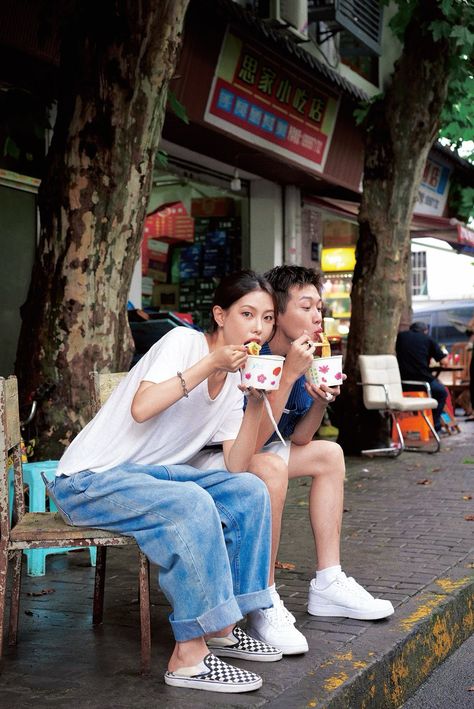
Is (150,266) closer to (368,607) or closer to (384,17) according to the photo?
(384,17)

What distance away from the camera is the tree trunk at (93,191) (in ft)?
18.9

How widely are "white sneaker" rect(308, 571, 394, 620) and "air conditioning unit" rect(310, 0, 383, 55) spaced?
8.98m

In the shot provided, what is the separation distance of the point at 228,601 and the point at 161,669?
1.37 ft

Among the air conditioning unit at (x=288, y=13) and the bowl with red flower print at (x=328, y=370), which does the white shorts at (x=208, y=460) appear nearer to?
the bowl with red flower print at (x=328, y=370)

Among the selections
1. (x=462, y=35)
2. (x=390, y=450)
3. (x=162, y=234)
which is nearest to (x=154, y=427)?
(x=462, y=35)

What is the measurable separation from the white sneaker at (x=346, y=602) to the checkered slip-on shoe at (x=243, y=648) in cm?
58

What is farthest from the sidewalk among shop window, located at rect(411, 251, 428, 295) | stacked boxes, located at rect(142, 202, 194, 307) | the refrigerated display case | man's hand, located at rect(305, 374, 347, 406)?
shop window, located at rect(411, 251, 428, 295)

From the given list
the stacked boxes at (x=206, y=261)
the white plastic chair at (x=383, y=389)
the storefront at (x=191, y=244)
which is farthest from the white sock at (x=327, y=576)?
the stacked boxes at (x=206, y=261)

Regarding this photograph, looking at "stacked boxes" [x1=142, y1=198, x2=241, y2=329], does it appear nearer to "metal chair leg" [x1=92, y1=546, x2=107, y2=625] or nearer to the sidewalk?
the sidewalk

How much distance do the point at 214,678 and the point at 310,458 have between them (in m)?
1.23

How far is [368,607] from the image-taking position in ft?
13.1

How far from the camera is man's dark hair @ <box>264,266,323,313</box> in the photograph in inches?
158

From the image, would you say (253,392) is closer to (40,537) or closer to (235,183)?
(40,537)

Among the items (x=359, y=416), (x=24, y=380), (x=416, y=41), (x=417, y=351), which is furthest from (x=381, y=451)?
(x=24, y=380)
